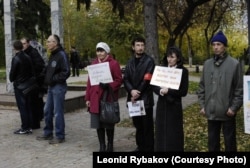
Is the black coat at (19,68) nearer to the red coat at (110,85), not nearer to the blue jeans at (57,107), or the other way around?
the blue jeans at (57,107)

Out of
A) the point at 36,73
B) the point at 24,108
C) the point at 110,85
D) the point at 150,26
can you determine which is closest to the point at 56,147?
the point at 24,108

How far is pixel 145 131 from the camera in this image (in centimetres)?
734

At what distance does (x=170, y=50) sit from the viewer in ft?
20.6

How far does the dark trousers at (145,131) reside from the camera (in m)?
7.30

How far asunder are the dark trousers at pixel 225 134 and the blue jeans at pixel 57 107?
3.34 m

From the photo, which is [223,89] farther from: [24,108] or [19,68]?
[24,108]

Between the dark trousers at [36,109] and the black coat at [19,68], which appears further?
the dark trousers at [36,109]

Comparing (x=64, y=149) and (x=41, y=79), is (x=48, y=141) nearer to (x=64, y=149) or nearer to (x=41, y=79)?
(x=64, y=149)

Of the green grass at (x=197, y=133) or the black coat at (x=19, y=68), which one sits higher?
the black coat at (x=19, y=68)

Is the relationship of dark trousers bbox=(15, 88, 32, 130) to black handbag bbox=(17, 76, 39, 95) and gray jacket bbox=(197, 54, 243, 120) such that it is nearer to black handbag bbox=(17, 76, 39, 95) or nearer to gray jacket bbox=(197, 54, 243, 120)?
black handbag bbox=(17, 76, 39, 95)

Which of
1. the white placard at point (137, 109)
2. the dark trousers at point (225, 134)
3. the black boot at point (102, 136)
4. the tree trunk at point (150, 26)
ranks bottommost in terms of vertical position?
the black boot at point (102, 136)

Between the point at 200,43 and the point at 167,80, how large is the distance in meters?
49.4

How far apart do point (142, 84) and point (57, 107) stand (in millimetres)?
2136

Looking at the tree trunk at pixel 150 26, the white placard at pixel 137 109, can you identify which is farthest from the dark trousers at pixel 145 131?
the tree trunk at pixel 150 26
